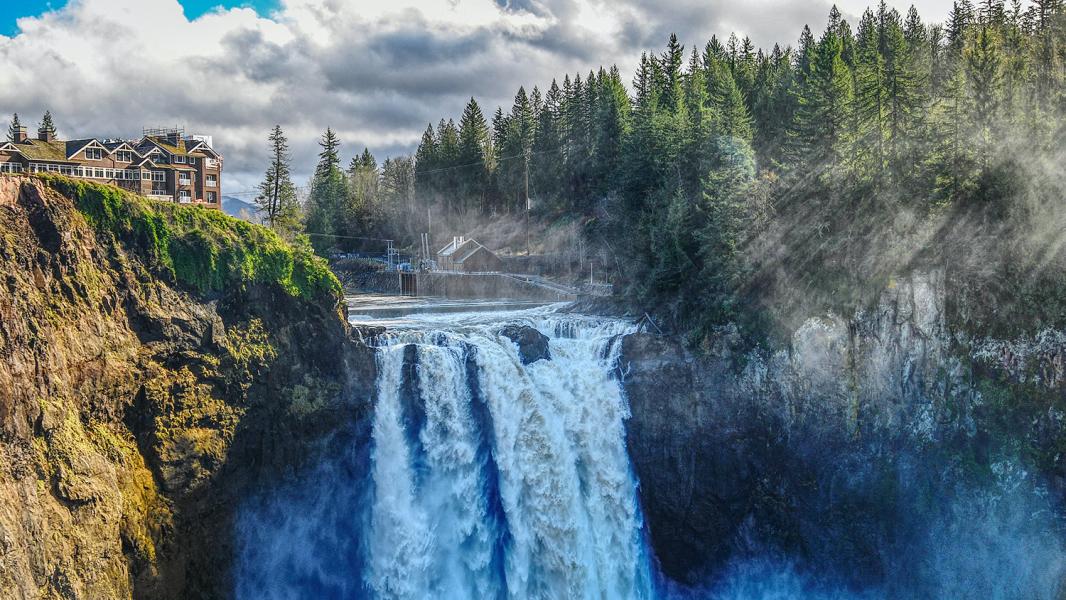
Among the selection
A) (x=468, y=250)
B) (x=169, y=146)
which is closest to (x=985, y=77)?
(x=468, y=250)

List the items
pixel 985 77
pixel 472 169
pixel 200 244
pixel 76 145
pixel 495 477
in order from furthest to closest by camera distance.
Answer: pixel 472 169
pixel 76 145
pixel 985 77
pixel 495 477
pixel 200 244

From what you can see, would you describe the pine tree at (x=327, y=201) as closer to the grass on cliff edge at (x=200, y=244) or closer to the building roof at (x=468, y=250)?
A: the building roof at (x=468, y=250)

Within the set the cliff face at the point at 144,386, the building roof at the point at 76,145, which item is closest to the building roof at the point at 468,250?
the building roof at the point at 76,145

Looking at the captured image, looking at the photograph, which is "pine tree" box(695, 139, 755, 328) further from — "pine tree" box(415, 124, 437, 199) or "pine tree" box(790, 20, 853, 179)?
"pine tree" box(415, 124, 437, 199)

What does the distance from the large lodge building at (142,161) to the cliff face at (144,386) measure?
17.2m

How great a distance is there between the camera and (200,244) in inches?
1138

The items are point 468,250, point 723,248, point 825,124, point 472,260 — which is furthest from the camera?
point 468,250

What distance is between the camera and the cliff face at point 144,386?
2147cm

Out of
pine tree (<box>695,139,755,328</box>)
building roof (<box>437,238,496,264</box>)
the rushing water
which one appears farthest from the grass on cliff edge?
building roof (<box>437,238,496,264</box>)

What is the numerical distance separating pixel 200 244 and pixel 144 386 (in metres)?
6.16

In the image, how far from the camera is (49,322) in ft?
75.5

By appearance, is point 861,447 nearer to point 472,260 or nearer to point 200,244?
point 200,244

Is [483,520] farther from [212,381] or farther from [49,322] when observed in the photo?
[49,322]

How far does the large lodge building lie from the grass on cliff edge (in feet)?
51.7
